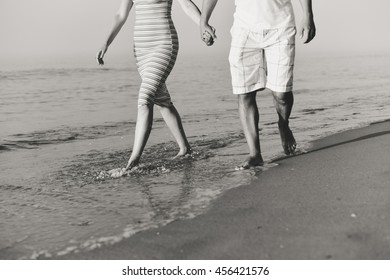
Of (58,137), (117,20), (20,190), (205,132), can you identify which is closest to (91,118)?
(58,137)

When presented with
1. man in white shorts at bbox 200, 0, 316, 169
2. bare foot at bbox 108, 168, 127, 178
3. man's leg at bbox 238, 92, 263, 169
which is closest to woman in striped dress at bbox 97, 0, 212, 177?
bare foot at bbox 108, 168, 127, 178

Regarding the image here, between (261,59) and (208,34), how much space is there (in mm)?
461

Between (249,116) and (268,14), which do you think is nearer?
(268,14)

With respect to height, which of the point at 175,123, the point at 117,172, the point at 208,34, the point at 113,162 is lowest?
the point at 113,162

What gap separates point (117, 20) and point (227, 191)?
2.08 meters

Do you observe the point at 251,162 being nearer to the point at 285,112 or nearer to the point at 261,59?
the point at 285,112

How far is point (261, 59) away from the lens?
4094mm

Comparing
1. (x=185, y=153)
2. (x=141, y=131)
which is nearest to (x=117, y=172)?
(x=141, y=131)

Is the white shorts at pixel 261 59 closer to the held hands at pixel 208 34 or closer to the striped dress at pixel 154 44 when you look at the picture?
the held hands at pixel 208 34

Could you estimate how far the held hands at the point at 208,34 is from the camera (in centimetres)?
405

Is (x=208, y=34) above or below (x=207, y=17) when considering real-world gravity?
below

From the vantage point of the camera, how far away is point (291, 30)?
3977 millimetres

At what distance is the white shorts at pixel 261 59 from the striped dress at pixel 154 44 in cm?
55

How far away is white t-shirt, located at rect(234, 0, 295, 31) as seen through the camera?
12.9ft
